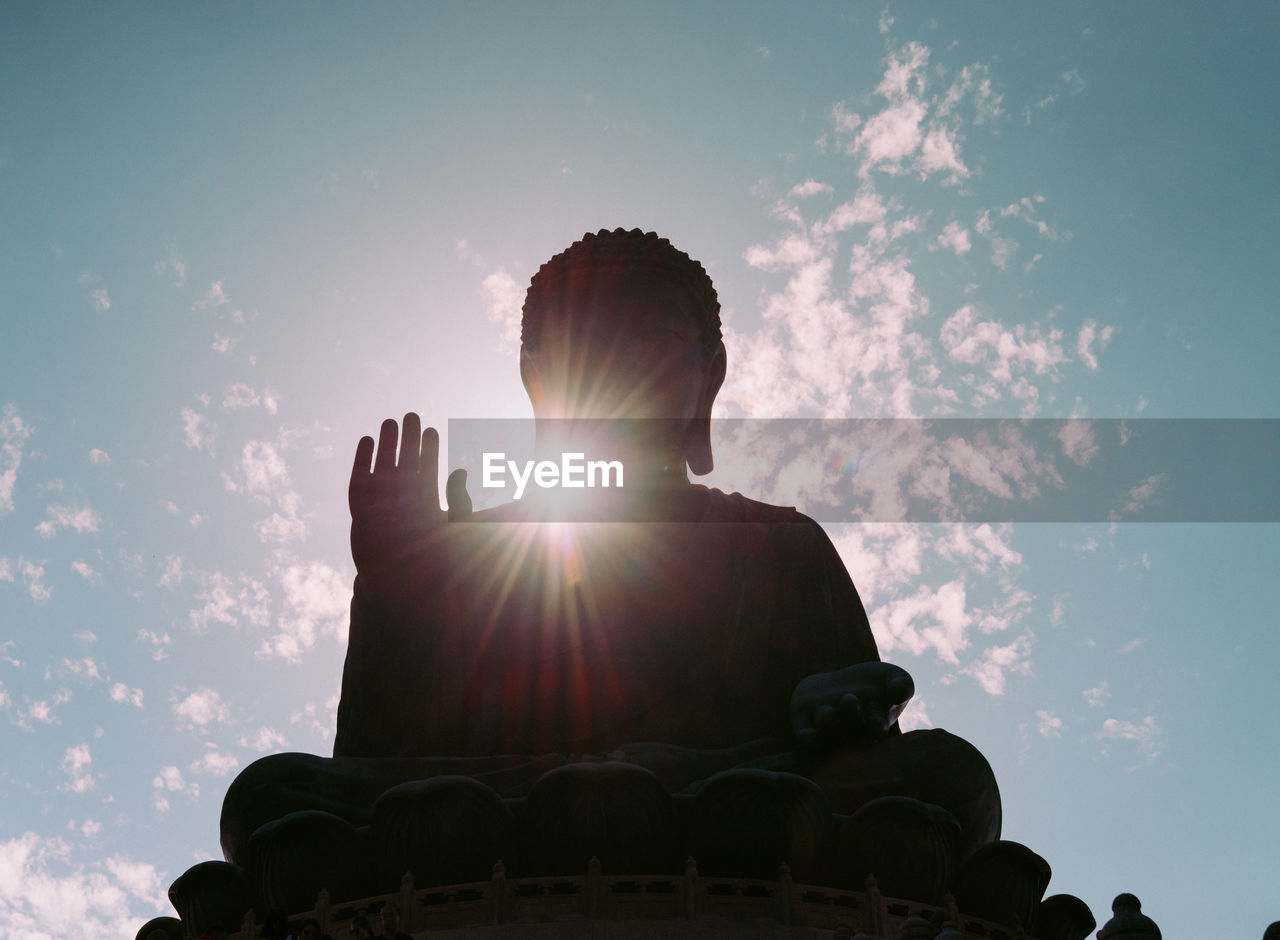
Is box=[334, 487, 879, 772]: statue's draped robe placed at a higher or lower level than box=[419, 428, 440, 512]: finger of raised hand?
lower

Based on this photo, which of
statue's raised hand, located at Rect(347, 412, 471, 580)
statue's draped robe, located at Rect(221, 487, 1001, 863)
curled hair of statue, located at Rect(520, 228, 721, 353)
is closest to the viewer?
statue's draped robe, located at Rect(221, 487, 1001, 863)

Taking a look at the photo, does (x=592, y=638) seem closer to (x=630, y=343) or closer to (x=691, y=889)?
(x=630, y=343)

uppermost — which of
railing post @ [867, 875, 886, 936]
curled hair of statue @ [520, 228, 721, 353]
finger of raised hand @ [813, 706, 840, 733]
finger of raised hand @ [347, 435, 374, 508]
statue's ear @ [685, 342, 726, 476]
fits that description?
curled hair of statue @ [520, 228, 721, 353]

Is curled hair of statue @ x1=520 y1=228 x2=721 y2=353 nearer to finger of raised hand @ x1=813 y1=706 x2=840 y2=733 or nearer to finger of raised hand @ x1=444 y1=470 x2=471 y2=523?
finger of raised hand @ x1=444 y1=470 x2=471 y2=523

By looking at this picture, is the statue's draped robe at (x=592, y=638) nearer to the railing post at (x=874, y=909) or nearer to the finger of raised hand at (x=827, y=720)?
the finger of raised hand at (x=827, y=720)

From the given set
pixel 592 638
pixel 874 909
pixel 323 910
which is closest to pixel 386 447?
pixel 592 638

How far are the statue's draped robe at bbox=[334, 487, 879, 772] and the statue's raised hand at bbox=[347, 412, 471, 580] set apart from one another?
82 millimetres

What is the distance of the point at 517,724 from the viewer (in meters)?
8.63

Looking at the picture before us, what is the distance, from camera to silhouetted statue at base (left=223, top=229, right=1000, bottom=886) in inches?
293

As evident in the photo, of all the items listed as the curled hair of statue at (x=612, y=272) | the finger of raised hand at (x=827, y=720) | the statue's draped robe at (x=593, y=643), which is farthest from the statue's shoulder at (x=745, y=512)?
the finger of raised hand at (x=827, y=720)

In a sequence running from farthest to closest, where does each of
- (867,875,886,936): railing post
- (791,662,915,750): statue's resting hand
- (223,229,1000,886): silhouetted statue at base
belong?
(791,662,915,750): statue's resting hand, (223,229,1000,886): silhouetted statue at base, (867,875,886,936): railing post

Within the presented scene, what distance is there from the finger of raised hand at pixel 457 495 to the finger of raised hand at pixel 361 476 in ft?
1.71

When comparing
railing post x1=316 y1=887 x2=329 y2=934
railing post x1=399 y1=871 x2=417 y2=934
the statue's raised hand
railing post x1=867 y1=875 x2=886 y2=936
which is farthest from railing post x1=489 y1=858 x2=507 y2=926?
the statue's raised hand

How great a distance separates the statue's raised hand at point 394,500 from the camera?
890 centimetres
